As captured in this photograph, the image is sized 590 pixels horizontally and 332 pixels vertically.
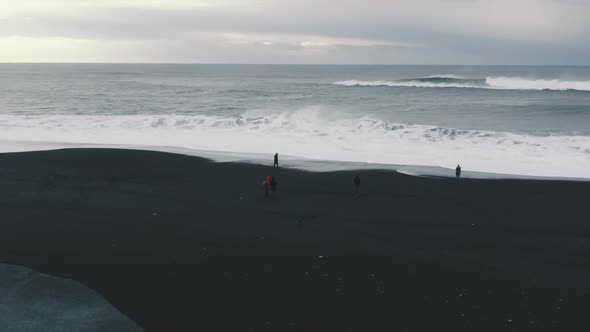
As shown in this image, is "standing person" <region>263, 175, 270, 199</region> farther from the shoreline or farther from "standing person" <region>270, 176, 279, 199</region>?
the shoreline

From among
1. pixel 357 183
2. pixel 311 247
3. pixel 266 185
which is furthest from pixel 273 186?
pixel 311 247

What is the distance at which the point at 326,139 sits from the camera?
37.6m

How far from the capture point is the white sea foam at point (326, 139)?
2927cm

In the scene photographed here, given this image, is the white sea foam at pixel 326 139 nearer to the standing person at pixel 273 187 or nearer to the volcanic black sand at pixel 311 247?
the volcanic black sand at pixel 311 247

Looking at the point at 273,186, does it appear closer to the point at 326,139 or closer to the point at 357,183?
the point at 357,183

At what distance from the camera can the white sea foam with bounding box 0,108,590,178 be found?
29.3 meters

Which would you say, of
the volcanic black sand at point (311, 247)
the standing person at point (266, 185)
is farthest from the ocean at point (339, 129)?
the standing person at point (266, 185)

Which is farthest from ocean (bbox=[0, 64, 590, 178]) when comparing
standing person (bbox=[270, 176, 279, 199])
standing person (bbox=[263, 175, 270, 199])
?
standing person (bbox=[263, 175, 270, 199])

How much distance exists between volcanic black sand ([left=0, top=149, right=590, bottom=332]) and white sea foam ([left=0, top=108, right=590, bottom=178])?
5.71 m

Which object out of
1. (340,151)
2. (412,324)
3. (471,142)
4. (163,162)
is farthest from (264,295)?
(471,142)

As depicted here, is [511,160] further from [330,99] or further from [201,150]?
[330,99]

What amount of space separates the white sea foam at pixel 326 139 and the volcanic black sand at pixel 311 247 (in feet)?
18.7

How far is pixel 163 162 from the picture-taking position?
2755cm

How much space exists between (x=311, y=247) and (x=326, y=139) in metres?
22.8
